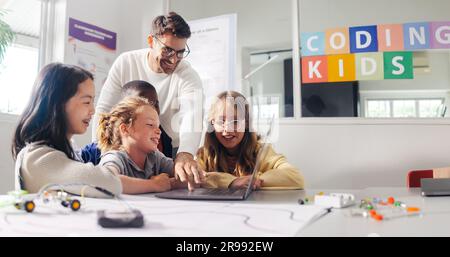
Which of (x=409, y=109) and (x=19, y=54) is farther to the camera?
(x=409, y=109)

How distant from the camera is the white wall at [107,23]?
1034mm

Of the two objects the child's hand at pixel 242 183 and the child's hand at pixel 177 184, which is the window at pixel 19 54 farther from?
the child's hand at pixel 242 183

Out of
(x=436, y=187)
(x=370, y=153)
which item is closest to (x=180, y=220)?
(x=436, y=187)

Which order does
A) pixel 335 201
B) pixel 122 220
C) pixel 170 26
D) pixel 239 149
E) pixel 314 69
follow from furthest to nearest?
1. pixel 314 69
2. pixel 239 149
3. pixel 170 26
4. pixel 335 201
5. pixel 122 220

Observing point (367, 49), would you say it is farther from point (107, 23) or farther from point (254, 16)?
point (107, 23)

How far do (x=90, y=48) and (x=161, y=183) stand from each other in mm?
525

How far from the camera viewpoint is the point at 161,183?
70cm

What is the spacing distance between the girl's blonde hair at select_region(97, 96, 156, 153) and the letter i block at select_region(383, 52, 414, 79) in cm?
127

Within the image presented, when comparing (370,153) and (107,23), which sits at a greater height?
(107,23)

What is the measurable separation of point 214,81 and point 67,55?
41cm

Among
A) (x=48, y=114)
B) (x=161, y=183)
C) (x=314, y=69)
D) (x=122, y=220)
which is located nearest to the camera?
(x=122, y=220)

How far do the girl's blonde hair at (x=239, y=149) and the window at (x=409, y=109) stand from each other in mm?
990
